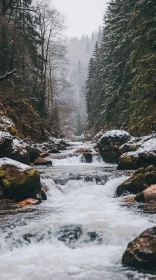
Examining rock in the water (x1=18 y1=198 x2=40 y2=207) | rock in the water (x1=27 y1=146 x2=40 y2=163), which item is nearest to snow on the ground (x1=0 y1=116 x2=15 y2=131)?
rock in the water (x1=27 y1=146 x2=40 y2=163)

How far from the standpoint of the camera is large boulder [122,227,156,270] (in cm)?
639

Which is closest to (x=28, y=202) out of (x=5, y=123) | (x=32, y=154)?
(x=32, y=154)

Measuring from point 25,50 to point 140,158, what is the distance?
43.8 ft

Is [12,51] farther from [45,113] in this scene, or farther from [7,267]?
[7,267]

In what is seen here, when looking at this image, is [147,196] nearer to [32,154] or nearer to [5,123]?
[32,154]

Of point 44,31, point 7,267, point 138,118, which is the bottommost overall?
point 7,267

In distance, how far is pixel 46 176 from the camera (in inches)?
577

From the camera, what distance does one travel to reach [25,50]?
2477cm

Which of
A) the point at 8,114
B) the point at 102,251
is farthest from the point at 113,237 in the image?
the point at 8,114

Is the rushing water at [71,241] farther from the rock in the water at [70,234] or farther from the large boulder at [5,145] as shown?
the large boulder at [5,145]

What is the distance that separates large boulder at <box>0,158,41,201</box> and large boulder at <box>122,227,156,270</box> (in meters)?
5.51

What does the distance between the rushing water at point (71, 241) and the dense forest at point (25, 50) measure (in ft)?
36.9

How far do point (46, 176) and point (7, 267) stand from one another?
25.9 ft

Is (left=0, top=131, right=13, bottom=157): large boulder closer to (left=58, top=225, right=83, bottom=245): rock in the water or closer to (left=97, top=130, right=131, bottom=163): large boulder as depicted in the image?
(left=97, top=130, right=131, bottom=163): large boulder
